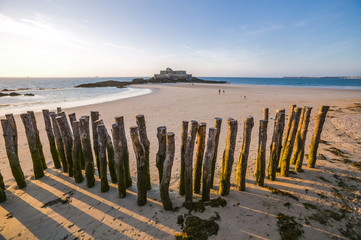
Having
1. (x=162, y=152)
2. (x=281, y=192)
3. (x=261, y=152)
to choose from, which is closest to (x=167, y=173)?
(x=162, y=152)

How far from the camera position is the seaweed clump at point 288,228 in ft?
9.98

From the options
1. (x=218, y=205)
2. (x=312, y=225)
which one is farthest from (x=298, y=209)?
(x=218, y=205)

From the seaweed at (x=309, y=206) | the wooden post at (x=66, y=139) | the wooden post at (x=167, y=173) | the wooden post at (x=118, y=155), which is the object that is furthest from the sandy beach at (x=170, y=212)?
the wooden post at (x=66, y=139)

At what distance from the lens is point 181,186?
4.14 m

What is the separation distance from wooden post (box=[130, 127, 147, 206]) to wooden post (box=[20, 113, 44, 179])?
3286 millimetres

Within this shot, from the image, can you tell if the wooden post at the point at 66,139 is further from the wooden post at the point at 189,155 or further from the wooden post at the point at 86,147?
the wooden post at the point at 189,155

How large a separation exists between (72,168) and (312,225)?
6120mm

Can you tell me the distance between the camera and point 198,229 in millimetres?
3160

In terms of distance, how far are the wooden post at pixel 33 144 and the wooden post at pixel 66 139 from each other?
717 mm

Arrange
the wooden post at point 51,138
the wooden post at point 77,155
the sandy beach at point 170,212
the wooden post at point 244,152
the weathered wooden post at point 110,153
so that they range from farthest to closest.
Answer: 1. the wooden post at point 51,138
2. the wooden post at point 77,155
3. the weathered wooden post at point 110,153
4. the wooden post at point 244,152
5. the sandy beach at point 170,212

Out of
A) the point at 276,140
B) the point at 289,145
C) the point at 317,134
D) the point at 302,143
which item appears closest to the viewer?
the point at 276,140

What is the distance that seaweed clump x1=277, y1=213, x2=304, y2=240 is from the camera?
3.04 metres

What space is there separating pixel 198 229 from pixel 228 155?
1.67 m

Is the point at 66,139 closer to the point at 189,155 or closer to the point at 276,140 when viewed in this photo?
the point at 189,155
